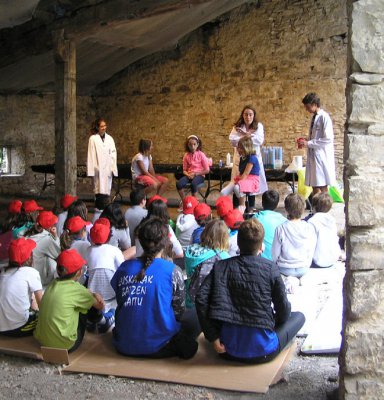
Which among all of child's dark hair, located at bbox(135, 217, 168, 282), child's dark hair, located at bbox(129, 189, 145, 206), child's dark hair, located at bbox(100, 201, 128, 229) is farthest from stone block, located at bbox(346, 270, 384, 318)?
child's dark hair, located at bbox(129, 189, 145, 206)

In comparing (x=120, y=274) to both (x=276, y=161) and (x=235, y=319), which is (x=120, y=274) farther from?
(x=276, y=161)

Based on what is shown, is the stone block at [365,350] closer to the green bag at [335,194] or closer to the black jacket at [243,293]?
the black jacket at [243,293]

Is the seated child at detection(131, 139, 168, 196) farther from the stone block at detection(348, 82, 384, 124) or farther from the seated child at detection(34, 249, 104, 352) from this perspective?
the stone block at detection(348, 82, 384, 124)

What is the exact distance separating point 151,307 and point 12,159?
10.9m

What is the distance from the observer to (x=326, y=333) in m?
3.70

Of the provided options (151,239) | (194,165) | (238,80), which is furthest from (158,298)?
(238,80)

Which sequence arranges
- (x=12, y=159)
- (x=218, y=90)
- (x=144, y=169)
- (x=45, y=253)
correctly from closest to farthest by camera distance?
(x=45, y=253)
(x=144, y=169)
(x=218, y=90)
(x=12, y=159)

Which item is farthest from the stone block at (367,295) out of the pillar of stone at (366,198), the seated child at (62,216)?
the seated child at (62,216)

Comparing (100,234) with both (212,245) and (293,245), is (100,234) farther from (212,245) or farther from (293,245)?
(293,245)

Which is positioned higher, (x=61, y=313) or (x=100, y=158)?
(x=100, y=158)

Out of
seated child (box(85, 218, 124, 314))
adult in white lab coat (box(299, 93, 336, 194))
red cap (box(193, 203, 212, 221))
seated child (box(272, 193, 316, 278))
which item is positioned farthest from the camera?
adult in white lab coat (box(299, 93, 336, 194))

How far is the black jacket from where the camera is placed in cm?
311

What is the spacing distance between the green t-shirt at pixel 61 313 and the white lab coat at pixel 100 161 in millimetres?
4381

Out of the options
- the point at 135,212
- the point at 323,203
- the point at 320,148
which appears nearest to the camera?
the point at 323,203
